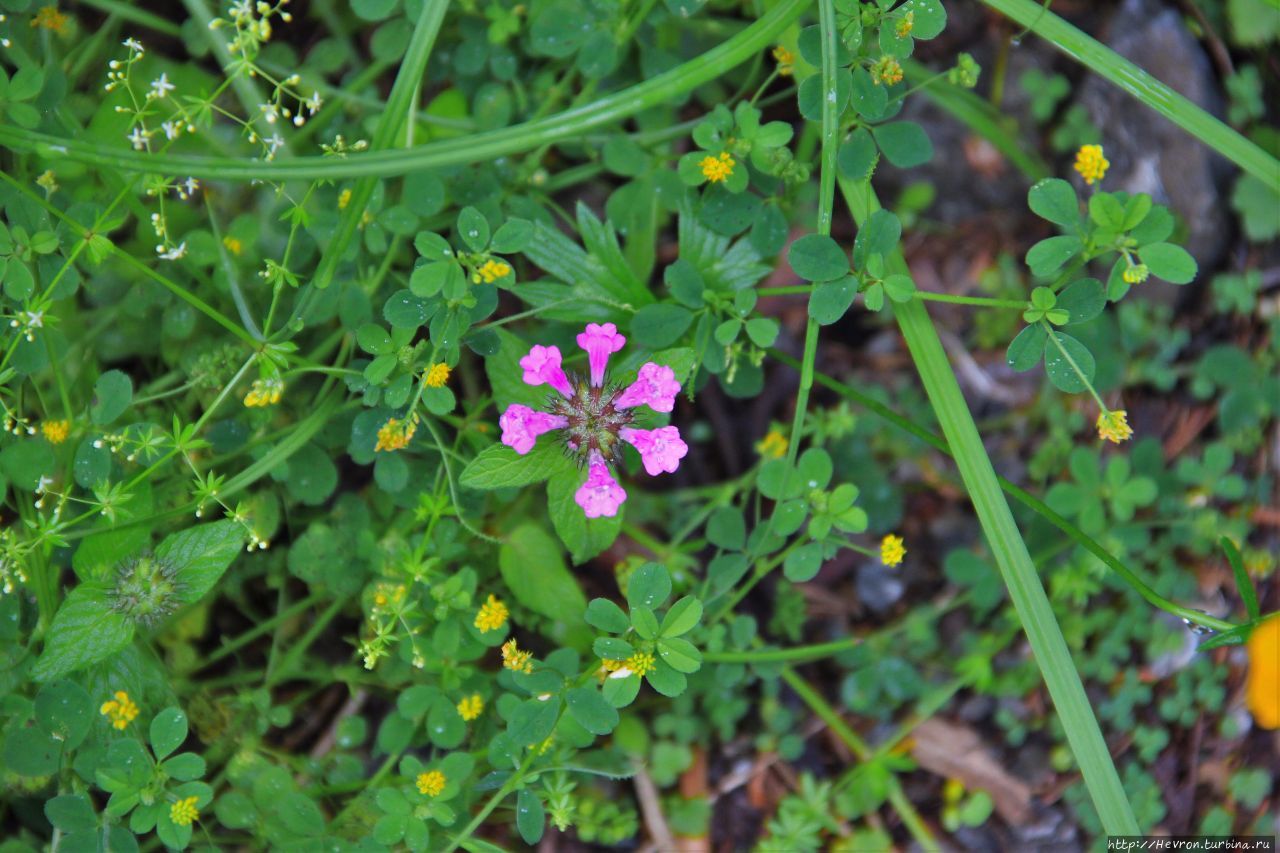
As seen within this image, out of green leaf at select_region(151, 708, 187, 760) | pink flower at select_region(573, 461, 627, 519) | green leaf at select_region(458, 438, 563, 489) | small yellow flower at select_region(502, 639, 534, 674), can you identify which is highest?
green leaf at select_region(458, 438, 563, 489)

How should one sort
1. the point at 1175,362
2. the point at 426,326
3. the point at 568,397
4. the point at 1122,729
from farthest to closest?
the point at 1175,362
the point at 1122,729
the point at 426,326
the point at 568,397

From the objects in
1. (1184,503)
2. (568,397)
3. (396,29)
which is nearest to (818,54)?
(568,397)

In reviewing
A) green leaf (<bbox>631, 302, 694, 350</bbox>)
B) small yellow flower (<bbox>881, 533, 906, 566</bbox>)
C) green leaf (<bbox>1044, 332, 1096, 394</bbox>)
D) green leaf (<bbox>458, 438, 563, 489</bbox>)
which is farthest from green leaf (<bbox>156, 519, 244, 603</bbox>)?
green leaf (<bbox>1044, 332, 1096, 394</bbox>)

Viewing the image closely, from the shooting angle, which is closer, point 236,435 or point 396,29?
point 236,435

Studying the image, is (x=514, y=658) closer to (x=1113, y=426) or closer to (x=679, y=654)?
(x=679, y=654)

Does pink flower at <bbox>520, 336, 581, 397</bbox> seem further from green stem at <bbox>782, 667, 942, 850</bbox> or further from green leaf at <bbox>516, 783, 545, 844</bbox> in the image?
green stem at <bbox>782, 667, 942, 850</bbox>

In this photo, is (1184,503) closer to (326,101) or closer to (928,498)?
(928,498)

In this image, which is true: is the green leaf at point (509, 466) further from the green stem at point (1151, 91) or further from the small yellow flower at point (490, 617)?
the green stem at point (1151, 91)

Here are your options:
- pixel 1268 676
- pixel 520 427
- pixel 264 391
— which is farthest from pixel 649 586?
pixel 1268 676
